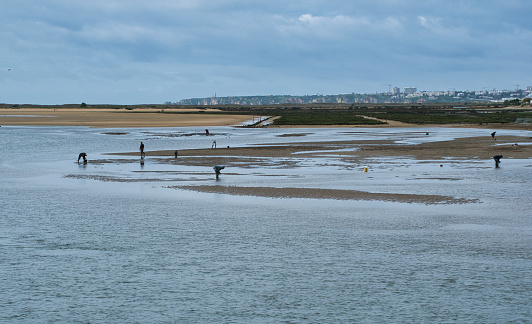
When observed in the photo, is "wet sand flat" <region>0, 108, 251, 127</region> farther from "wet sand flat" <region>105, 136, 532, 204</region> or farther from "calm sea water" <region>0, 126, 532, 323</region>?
"calm sea water" <region>0, 126, 532, 323</region>

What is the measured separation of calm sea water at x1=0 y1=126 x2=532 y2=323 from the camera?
15062 mm

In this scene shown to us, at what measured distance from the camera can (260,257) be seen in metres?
19.2

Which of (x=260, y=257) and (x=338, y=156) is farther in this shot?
(x=338, y=156)

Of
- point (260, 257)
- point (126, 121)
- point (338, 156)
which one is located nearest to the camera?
point (260, 257)

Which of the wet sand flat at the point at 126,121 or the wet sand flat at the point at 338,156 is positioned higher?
the wet sand flat at the point at 126,121

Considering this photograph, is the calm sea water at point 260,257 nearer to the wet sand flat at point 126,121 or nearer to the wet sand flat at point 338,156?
the wet sand flat at point 338,156

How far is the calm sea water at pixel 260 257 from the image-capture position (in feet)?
49.4

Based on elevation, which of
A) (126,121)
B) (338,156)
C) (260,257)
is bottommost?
(260,257)

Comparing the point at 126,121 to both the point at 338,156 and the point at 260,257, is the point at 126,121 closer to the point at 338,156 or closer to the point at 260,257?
the point at 338,156

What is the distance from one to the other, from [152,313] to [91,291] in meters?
2.36

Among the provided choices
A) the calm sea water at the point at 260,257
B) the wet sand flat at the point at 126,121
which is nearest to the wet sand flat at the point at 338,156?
the calm sea water at the point at 260,257

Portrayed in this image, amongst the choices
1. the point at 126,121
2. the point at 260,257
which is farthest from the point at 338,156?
the point at 126,121

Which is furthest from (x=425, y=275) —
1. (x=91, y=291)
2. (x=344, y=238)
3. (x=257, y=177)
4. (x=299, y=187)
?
(x=257, y=177)

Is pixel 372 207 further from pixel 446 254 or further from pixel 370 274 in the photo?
pixel 370 274
